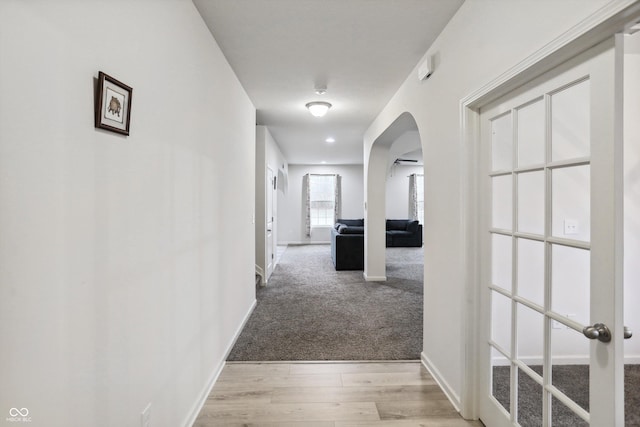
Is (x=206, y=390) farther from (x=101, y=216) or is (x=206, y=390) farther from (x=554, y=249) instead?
(x=554, y=249)

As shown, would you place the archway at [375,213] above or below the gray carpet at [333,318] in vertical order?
above

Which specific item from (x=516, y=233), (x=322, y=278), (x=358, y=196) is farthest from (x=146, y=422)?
(x=358, y=196)

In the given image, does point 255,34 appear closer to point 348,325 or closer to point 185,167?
point 185,167

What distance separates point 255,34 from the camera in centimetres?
221

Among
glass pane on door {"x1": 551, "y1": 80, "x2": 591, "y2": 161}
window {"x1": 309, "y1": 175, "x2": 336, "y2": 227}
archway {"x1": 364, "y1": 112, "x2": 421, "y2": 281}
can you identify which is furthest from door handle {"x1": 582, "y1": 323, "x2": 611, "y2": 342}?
window {"x1": 309, "y1": 175, "x2": 336, "y2": 227}

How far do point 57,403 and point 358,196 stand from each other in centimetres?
958

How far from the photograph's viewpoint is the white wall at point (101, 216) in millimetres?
764

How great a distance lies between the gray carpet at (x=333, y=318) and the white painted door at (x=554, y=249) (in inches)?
46.1

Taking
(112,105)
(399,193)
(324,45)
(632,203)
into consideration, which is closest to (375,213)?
(324,45)

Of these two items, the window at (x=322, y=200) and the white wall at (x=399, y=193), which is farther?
the white wall at (x=399, y=193)

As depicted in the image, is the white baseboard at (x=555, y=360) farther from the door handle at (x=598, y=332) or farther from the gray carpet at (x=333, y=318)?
the gray carpet at (x=333, y=318)

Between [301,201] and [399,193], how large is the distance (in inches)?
131

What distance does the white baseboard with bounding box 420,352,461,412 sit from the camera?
1938 mm

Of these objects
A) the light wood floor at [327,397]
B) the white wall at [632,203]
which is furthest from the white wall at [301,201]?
the white wall at [632,203]
